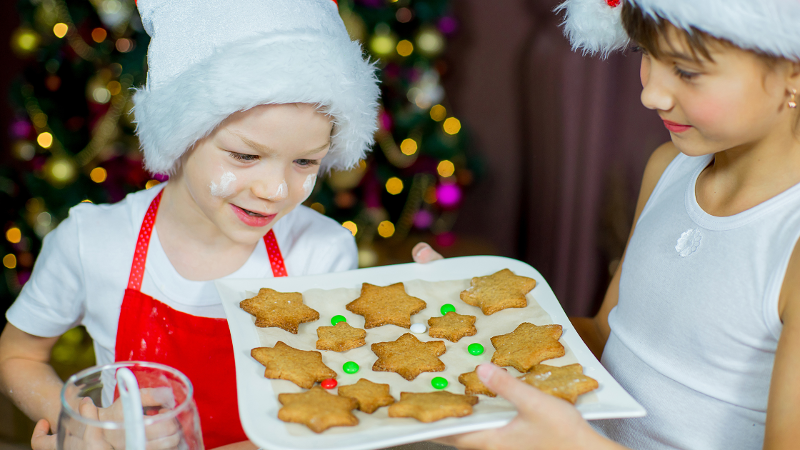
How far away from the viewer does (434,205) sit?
3.32 m

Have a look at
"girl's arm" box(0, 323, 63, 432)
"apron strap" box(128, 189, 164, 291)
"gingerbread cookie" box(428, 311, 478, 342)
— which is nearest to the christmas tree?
"apron strap" box(128, 189, 164, 291)

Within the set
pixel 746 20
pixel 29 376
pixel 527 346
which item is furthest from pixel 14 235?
pixel 746 20

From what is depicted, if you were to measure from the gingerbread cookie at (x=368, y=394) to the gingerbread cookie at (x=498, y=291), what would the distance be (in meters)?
0.31

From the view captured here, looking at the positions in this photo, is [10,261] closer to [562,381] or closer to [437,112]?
[437,112]

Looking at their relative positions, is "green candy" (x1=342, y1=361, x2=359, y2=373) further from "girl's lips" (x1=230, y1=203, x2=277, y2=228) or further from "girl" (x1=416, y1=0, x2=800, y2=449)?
"girl's lips" (x1=230, y1=203, x2=277, y2=228)

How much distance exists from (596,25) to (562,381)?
0.59m

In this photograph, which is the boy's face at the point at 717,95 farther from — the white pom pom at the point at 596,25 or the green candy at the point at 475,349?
the green candy at the point at 475,349

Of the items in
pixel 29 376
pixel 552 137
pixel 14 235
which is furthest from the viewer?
pixel 552 137

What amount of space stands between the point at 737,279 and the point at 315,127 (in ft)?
2.44

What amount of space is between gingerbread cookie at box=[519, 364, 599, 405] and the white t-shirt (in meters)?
0.67

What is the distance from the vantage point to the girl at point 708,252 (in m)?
0.87

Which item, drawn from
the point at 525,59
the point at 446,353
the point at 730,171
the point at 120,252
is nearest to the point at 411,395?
the point at 446,353

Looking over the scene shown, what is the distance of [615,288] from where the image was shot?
→ 1.39 metres

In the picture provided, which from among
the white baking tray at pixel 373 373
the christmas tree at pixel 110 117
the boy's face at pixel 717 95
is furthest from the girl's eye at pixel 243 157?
the christmas tree at pixel 110 117
